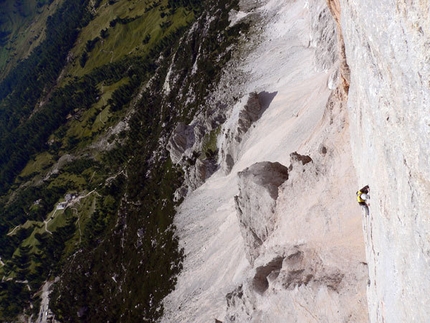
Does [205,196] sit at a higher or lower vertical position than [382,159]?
lower

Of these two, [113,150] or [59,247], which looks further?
[113,150]

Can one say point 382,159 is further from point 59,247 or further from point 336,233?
point 59,247

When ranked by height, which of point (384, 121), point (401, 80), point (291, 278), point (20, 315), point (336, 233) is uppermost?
point (401, 80)

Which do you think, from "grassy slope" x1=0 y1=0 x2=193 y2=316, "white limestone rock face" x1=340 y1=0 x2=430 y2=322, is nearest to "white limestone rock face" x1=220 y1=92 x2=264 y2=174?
"white limestone rock face" x1=340 y1=0 x2=430 y2=322

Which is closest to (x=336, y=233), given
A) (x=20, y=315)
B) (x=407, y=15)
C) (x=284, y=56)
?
(x=407, y=15)

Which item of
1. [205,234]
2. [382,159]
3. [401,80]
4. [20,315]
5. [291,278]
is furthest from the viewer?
[20,315]

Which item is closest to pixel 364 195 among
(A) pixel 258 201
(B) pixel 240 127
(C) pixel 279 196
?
(C) pixel 279 196
